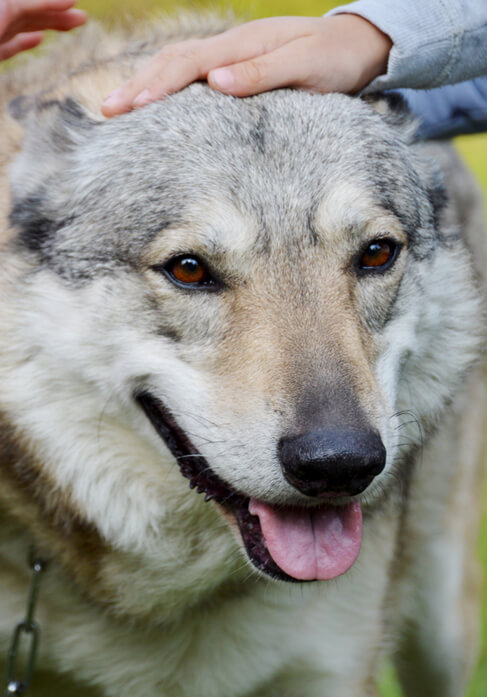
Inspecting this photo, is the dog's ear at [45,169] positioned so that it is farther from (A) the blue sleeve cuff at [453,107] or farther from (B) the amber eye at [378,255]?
(A) the blue sleeve cuff at [453,107]

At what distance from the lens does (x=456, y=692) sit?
14.5 feet

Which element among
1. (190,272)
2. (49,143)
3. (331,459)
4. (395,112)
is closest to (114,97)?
(49,143)

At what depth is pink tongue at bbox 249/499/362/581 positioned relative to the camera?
262cm

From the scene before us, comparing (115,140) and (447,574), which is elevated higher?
(115,140)

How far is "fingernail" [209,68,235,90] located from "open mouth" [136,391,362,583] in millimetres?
950

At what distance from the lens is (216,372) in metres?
2.68

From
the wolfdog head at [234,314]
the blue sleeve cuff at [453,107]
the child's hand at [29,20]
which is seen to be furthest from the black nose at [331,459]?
the child's hand at [29,20]

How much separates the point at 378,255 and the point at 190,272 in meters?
0.54

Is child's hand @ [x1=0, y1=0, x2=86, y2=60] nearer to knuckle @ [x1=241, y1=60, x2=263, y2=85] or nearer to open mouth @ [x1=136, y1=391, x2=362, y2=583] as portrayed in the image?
knuckle @ [x1=241, y1=60, x2=263, y2=85]

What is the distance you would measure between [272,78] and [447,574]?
244cm

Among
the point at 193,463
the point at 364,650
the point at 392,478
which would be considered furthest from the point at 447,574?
the point at 193,463

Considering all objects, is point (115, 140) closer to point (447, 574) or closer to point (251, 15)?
point (251, 15)

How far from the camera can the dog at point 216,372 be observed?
8.61 ft

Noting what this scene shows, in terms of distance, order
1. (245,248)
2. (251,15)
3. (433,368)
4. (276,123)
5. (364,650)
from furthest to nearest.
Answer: (251,15), (364,650), (433,368), (276,123), (245,248)
